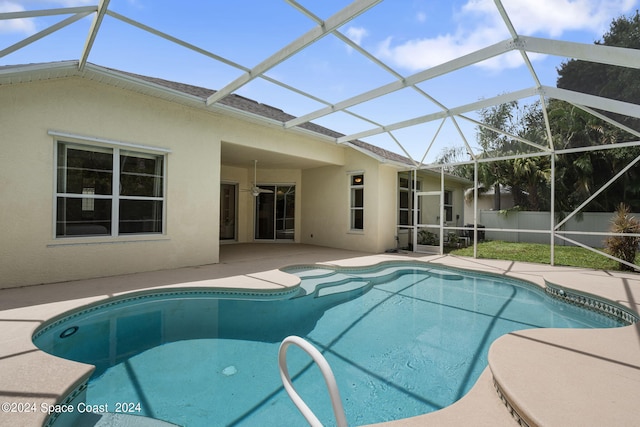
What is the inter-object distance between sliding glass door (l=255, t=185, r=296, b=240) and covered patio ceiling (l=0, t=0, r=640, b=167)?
22.0 feet

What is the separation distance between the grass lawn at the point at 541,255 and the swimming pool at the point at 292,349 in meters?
4.70

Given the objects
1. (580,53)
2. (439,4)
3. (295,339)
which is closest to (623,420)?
(295,339)

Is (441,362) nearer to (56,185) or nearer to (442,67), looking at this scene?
(442,67)

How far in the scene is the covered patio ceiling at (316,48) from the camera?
4367mm

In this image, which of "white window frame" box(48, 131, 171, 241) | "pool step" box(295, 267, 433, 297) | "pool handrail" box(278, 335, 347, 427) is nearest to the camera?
"pool handrail" box(278, 335, 347, 427)

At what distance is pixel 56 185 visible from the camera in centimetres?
596

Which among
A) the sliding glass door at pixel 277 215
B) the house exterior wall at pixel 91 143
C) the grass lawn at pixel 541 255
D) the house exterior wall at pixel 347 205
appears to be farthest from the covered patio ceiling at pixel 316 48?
the sliding glass door at pixel 277 215

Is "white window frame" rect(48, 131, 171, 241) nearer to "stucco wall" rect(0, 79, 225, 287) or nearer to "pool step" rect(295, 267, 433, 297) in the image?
"stucco wall" rect(0, 79, 225, 287)

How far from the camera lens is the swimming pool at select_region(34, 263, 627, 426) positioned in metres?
2.98

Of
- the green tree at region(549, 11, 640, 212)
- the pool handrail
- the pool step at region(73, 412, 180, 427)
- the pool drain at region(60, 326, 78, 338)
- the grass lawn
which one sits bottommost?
the pool step at region(73, 412, 180, 427)

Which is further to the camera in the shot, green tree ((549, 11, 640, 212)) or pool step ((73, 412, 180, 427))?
green tree ((549, 11, 640, 212))

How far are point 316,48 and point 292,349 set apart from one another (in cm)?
503

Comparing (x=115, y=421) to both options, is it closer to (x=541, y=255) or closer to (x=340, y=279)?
(x=340, y=279)

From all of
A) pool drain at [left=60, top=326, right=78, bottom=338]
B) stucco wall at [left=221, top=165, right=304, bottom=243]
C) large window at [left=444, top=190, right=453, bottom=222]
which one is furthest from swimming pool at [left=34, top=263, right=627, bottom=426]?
large window at [left=444, top=190, right=453, bottom=222]
